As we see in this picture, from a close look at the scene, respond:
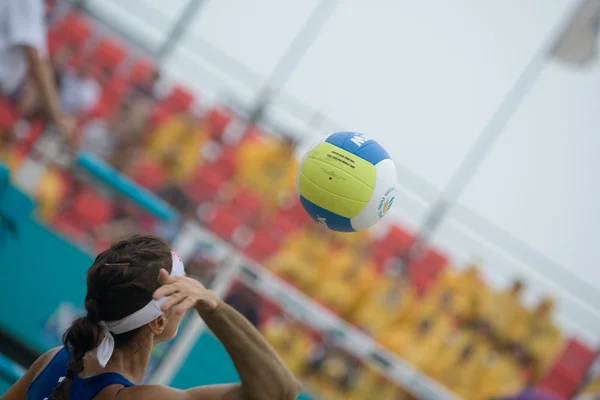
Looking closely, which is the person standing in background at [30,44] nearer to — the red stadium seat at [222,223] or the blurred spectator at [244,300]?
the blurred spectator at [244,300]

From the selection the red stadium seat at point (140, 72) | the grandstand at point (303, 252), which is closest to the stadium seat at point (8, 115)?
the grandstand at point (303, 252)

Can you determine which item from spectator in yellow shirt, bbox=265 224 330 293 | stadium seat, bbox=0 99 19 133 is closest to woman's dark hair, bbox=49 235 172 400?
spectator in yellow shirt, bbox=265 224 330 293

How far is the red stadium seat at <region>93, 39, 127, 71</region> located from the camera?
807 centimetres

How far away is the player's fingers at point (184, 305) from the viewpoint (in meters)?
1.44

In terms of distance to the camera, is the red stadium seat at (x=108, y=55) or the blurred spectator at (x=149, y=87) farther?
the red stadium seat at (x=108, y=55)

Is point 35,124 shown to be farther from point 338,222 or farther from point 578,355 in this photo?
point 578,355

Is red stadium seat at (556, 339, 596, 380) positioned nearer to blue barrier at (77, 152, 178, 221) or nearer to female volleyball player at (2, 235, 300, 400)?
blue barrier at (77, 152, 178, 221)

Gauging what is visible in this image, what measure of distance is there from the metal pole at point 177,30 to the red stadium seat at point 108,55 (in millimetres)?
513

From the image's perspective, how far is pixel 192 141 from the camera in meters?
7.62

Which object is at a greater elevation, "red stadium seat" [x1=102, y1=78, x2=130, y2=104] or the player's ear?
the player's ear

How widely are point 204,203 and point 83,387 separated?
5.44 metres

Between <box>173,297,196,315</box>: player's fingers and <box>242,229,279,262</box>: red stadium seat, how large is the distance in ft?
17.6

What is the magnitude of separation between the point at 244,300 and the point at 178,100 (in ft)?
13.9

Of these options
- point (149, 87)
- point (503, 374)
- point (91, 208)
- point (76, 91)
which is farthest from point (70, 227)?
point (503, 374)
